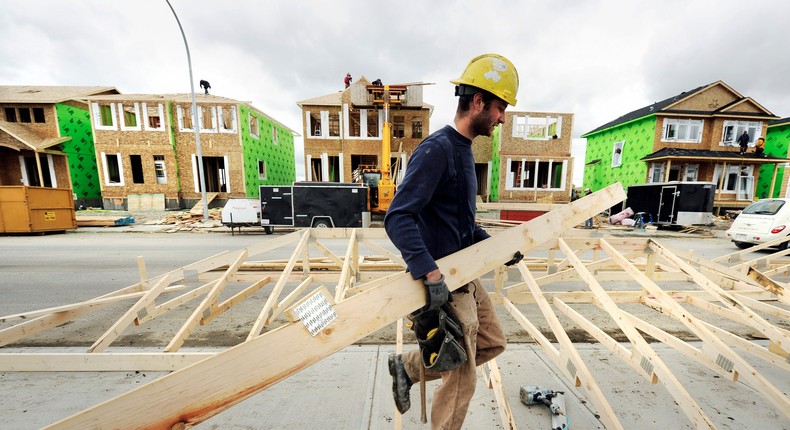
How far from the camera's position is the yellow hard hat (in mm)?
1668

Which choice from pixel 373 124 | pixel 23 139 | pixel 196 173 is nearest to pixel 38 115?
pixel 23 139

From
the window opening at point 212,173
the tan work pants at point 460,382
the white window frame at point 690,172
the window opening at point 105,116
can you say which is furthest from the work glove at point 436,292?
the white window frame at point 690,172

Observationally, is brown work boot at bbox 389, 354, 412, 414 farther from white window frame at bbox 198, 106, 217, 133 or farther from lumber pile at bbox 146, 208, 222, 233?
white window frame at bbox 198, 106, 217, 133

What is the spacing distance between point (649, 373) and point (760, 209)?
39.2 feet

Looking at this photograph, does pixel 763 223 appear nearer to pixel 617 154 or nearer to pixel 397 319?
pixel 397 319

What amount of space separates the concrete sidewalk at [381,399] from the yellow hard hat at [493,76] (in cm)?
245

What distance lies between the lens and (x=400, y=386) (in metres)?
1.99

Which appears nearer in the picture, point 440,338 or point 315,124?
point 440,338

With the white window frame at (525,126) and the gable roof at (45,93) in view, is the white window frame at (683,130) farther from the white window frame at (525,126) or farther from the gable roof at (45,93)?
the gable roof at (45,93)

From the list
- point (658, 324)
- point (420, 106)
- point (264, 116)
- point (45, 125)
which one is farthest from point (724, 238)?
point (45, 125)

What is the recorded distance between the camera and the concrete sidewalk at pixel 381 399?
217 cm

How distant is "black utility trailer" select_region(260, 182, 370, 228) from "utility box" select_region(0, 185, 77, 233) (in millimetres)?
8008

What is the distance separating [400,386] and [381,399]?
0.57 m

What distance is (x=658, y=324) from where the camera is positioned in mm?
3773
